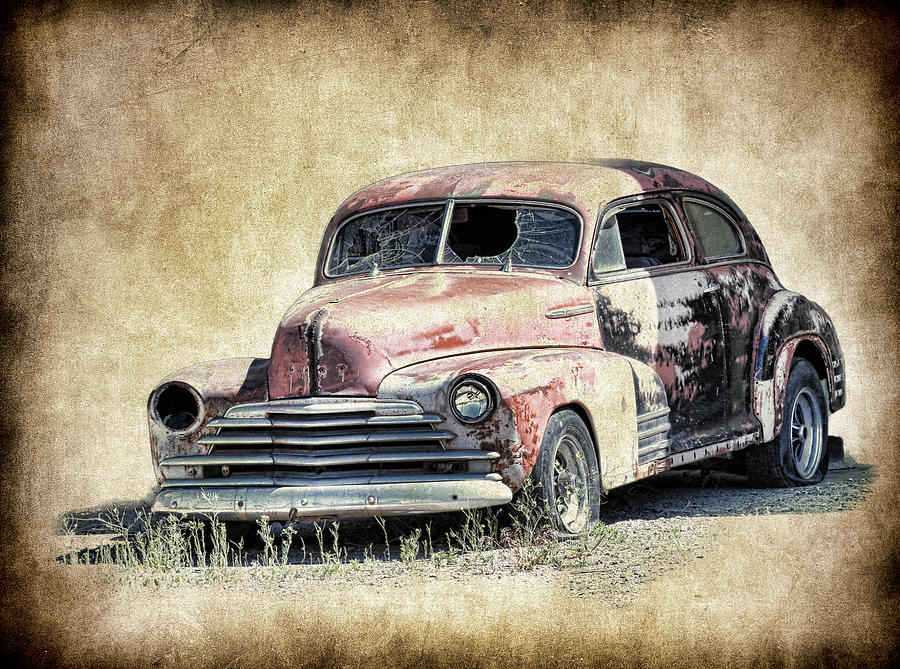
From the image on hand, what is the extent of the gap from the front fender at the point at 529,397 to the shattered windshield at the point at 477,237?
65 cm

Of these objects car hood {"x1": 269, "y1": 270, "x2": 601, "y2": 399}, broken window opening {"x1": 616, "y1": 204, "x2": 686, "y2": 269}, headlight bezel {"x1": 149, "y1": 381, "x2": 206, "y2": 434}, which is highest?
broken window opening {"x1": 616, "y1": 204, "x2": 686, "y2": 269}

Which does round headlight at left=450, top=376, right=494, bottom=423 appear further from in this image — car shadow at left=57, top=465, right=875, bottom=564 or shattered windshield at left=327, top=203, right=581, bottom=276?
shattered windshield at left=327, top=203, right=581, bottom=276

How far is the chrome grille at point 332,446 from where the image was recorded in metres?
5.12

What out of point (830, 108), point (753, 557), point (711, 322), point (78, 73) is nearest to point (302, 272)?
point (78, 73)

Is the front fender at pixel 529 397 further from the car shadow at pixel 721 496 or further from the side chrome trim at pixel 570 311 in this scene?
the car shadow at pixel 721 496

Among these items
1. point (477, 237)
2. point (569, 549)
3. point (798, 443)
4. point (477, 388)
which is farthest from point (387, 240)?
point (798, 443)

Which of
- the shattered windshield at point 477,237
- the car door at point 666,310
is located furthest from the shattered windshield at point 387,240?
the car door at point 666,310

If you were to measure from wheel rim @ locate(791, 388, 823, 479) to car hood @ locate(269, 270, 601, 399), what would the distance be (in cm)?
222

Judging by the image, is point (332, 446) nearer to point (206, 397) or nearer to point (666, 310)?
point (206, 397)

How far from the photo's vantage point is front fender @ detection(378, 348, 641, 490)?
16.6ft

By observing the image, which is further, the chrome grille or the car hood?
the car hood

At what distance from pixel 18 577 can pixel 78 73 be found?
2987 mm

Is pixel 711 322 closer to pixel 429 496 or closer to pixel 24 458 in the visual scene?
pixel 429 496

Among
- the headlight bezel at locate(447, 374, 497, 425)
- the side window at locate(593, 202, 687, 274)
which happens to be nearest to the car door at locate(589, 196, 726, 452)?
the side window at locate(593, 202, 687, 274)
